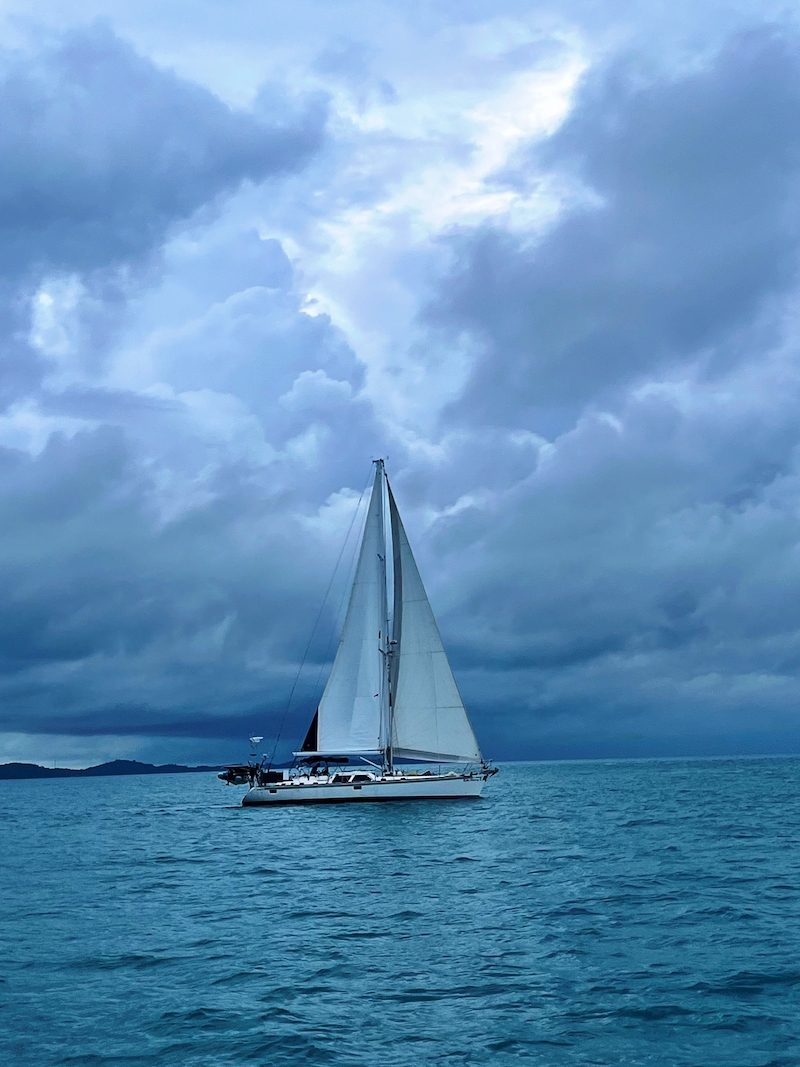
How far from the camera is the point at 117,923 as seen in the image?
29156mm

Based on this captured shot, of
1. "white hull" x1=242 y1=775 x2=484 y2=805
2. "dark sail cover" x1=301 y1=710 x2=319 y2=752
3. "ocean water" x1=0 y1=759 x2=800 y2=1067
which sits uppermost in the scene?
"dark sail cover" x1=301 y1=710 x2=319 y2=752

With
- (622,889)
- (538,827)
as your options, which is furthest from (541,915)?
(538,827)

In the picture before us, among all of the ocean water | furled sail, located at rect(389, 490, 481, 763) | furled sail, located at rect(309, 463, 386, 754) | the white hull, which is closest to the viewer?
the ocean water

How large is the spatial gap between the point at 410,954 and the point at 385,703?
4746cm

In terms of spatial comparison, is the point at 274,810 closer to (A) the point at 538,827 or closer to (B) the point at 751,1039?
(A) the point at 538,827

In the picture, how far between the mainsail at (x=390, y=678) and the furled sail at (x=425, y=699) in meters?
0.07

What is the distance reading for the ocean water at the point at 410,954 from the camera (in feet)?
53.5

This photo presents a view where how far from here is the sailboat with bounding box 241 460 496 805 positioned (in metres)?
68.9

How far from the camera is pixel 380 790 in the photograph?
6700 cm

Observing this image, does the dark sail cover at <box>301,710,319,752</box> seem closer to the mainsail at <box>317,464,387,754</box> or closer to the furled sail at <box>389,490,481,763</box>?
the mainsail at <box>317,464,387,754</box>

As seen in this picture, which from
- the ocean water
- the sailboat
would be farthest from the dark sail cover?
the ocean water

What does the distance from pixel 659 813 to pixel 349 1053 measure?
5921 cm

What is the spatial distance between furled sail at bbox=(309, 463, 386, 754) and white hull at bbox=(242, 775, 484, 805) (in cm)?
339

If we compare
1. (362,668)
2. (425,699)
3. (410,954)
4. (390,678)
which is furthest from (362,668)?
(410,954)
